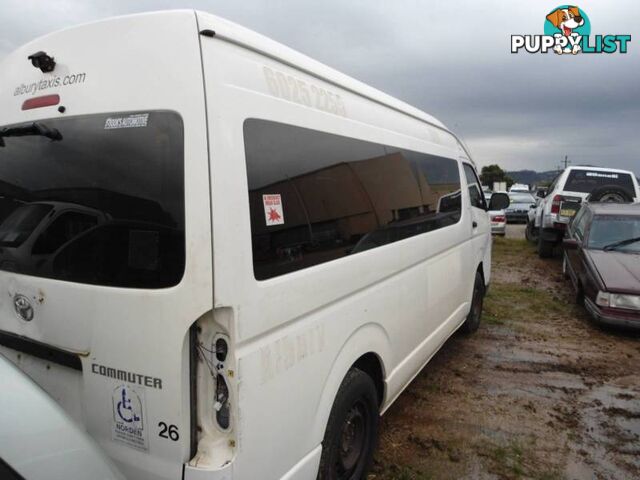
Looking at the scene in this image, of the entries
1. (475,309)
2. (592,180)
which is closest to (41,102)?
(475,309)

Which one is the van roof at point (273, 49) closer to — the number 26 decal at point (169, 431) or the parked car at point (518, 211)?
the number 26 decal at point (169, 431)

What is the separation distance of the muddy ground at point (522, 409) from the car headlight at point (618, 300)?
1.50ft

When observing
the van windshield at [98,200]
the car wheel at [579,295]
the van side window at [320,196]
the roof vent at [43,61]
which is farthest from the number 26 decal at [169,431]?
the car wheel at [579,295]

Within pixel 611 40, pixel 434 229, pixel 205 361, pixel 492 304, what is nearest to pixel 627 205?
pixel 492 304

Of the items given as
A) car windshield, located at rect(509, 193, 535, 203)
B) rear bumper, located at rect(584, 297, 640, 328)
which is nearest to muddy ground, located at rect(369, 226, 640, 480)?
rear bumper, located at rect(584, 297, 640, 328)

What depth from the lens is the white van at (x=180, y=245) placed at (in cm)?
160

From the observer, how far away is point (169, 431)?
5.36 ft

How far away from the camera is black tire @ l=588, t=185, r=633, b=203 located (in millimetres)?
10516

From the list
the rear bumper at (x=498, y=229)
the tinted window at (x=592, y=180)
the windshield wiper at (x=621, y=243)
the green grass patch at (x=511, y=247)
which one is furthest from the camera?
the rear bumper at (x=498, y=229)

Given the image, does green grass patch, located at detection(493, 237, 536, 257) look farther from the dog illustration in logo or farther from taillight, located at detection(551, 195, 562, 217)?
the dog illustration in logo

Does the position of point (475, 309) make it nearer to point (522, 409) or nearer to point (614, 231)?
point (522, 409)

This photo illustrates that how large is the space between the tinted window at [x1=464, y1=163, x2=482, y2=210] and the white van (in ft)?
10.9

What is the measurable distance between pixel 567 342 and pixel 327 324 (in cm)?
454

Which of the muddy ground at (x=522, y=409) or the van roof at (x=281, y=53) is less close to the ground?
the van roof at (x=281, y=53)
